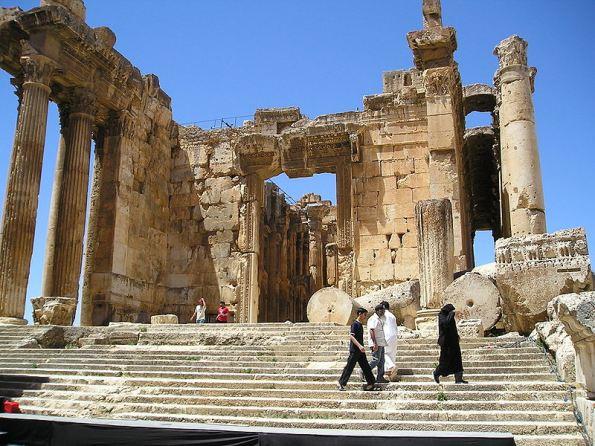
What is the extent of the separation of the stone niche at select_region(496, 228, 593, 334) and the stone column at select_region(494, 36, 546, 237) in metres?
4.53

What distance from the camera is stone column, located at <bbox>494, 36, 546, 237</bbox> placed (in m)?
13.9

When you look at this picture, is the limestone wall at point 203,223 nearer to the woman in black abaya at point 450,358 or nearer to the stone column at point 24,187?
the stone column at point 24,187

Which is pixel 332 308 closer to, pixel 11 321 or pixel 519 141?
pixel 519 141

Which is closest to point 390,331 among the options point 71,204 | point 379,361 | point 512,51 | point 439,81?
point 379,361

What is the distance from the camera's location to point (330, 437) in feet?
16.1

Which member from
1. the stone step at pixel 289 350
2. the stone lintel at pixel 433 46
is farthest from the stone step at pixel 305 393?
the stone lintel at pixel 433 46

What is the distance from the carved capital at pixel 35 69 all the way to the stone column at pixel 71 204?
1.47 metres

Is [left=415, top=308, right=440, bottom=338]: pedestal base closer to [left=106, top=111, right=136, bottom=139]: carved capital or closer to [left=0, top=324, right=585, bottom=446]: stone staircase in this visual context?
[left=0, top=324, right=585, bottom=446]: stone staircase

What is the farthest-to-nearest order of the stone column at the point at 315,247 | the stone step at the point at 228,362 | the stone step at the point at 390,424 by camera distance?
1. the stone column at the point at 315,247
2. the stone step at the point at 228,362
3. the stone step at the point at 390,424

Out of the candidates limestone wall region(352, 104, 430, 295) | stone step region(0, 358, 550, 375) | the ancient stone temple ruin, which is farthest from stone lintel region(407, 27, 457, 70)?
stone step region(0, 358, 550, 375)

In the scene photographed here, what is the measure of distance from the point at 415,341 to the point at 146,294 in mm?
11077

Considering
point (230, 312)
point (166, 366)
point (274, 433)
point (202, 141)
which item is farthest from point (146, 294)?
point (274, 433)

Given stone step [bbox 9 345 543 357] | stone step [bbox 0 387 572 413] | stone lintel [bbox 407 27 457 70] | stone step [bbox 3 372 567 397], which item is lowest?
stone step [bbox 0 387 572 413]

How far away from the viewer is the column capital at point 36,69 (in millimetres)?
15078
